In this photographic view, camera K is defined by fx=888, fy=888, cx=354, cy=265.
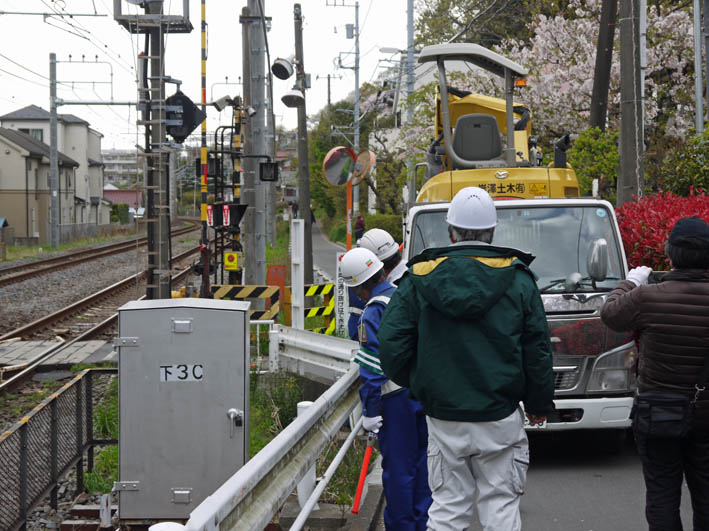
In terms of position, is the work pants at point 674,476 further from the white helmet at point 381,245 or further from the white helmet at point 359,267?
the white helmet at point 381,245

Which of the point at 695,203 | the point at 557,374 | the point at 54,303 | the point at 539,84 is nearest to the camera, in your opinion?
the point at 557,374

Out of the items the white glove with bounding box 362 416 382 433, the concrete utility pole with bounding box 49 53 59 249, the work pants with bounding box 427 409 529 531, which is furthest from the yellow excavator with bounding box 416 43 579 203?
the concrete utility pole with bounding box 49 53 59 249

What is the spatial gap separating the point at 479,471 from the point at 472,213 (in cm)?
120

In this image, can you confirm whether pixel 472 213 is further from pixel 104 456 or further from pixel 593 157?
pixel 593 157

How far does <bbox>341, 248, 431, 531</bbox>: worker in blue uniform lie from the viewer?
4.98 metres

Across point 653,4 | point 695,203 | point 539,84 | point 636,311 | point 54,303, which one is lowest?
point 54,303

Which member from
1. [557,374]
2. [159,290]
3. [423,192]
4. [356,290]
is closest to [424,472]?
[356,290]

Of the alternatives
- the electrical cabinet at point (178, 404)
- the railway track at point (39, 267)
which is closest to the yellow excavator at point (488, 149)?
the electrical cabinet at point (178, 404)

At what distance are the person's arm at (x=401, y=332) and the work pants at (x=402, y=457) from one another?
97 cm

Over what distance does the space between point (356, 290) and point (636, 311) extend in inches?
63.0

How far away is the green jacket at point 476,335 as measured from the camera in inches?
154

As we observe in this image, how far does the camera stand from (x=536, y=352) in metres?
4.03

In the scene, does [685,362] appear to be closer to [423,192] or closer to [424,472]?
[424,472]

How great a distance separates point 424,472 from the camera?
522 cm
